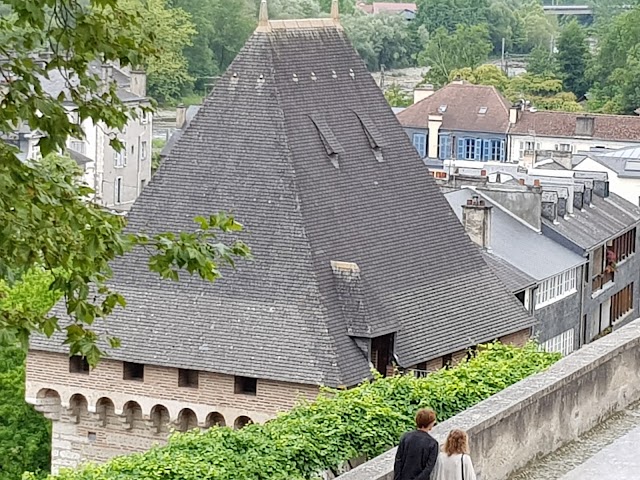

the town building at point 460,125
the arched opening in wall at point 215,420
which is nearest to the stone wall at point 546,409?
the arched opening in wall at point 215,420

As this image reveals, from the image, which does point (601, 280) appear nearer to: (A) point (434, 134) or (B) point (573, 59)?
(A) point (434, 134)

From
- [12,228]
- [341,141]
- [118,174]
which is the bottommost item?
[118,174]

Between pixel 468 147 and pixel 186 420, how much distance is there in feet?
239

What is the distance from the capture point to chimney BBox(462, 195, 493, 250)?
4978 centimetres

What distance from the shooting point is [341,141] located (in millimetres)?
38938

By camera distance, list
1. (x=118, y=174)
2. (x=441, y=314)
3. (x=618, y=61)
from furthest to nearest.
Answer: (x=618, y=61)
(x=118, y=174)
(x=441, y=314)

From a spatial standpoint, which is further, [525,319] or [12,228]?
[525,319]

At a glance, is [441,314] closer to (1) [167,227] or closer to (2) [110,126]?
(1) [167,227]

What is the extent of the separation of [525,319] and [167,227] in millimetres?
7396

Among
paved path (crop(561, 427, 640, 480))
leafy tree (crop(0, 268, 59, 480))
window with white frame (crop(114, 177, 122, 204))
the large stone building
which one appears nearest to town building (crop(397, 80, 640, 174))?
window with white frame (crop(114, 177, 122, 204))

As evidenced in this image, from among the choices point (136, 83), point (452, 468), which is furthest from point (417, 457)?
point (136, 83)

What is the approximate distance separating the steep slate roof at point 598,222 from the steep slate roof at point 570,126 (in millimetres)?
34543

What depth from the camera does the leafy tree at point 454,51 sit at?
152000 mm

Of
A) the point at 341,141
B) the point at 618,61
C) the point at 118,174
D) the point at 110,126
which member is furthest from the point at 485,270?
the point at 618,61
